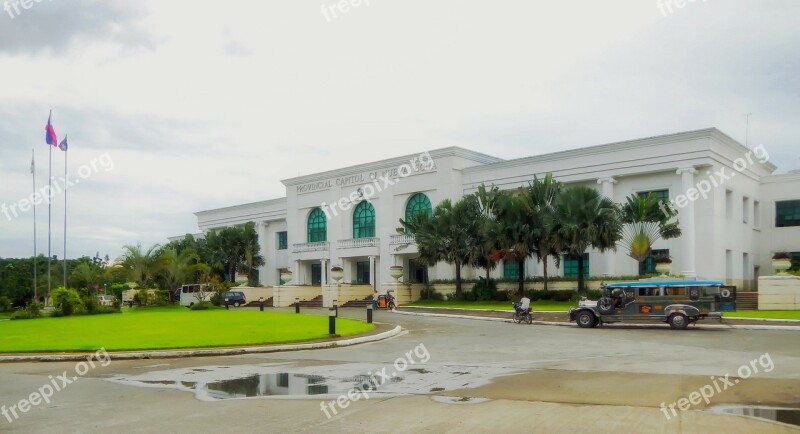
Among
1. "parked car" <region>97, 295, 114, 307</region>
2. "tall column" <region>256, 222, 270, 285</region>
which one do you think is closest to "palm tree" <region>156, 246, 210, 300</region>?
"parked car" <region>97, 295, 114, 307</region>

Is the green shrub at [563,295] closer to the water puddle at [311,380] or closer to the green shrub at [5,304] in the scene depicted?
the water puddle at [311,380]

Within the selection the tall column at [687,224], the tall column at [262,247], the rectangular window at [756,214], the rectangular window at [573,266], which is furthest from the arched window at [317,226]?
the rectangular window at [756,214]

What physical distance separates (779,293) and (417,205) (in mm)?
27784

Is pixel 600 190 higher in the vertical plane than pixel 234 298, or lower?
higher

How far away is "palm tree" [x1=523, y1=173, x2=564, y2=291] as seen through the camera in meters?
39.0

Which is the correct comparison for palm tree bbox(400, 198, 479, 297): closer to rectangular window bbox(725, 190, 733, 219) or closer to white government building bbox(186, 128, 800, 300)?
white government building bbox(186, 128, 800, 300)

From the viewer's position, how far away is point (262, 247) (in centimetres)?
6825

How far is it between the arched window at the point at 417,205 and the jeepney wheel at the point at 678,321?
2845cm

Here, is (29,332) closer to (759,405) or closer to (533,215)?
(759,405)

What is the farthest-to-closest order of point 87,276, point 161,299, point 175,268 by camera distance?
1. point 87,276
2. point 175,268
3. point 161,299

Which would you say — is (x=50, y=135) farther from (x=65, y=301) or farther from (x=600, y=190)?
(x=600, y=190)

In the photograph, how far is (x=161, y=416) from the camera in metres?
9.49

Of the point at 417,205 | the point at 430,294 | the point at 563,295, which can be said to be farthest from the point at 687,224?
the point at 417,205

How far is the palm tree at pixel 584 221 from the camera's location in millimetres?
37344
